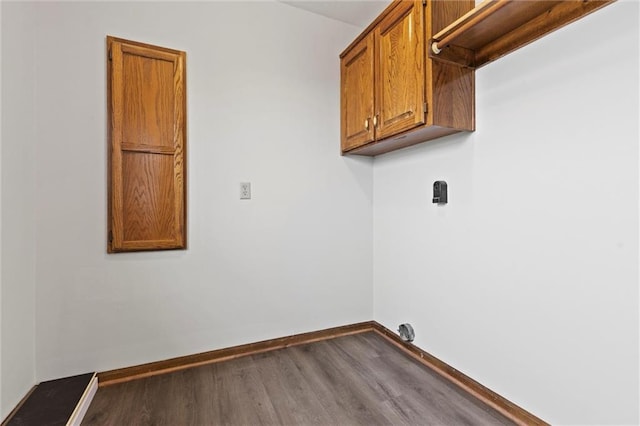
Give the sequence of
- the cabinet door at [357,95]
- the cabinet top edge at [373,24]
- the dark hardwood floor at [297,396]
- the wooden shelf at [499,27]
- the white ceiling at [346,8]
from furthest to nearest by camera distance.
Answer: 1. the white ceiling at [346,8]
2. the cabinet door at [357,95]
3. the cabinet top edge at [373,24]
4. the dark hardwood floor at [297,396]
5. the wooden shelf at [499,27]

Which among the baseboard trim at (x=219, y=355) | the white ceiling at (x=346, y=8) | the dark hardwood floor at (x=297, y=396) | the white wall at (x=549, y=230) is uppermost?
the white ceiling at (x=346, y=8)

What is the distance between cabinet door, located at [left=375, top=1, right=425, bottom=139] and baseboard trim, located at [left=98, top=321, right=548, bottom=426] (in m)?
1.42

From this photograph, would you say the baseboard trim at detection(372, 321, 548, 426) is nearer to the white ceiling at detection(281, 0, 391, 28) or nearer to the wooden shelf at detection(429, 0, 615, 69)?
the wooden shelf at detection(429, 0, 615, 69)

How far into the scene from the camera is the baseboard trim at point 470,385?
138 cm

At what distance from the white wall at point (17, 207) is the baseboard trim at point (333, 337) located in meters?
0.42

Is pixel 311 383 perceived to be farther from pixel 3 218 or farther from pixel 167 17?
pixel 167 17

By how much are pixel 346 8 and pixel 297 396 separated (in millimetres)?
2560

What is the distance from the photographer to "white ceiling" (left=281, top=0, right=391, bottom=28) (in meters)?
2.14

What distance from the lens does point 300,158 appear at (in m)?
2.24

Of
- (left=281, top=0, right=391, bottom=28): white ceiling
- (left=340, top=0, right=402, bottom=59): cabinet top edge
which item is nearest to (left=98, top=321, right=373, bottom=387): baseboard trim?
(left=340, top=0, right=402, bottom=59): cabinet top edge

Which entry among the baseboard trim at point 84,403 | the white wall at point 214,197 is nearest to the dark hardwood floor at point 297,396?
the baseboard trim at point 84,403

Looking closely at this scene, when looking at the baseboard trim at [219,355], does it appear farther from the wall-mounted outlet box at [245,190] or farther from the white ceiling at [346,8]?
the white ceiling at [346,8]

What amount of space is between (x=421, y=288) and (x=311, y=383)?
91 centimetres

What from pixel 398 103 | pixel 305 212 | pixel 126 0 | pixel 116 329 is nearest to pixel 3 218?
pixel 116 329
